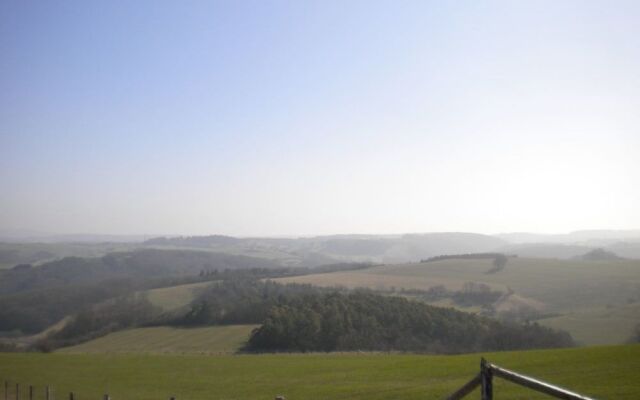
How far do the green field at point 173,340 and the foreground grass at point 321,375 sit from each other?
16431mm

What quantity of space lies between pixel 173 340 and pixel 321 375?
3936 cm

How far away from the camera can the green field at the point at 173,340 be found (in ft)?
182

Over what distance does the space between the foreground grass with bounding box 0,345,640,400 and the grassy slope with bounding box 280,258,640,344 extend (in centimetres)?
3152

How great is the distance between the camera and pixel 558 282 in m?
87.1

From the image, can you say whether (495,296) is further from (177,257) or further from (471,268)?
(177,257)

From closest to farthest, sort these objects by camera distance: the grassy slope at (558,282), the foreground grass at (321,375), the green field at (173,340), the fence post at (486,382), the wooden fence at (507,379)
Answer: the wooden fence at (507,379), the fence post at (486,382), the foreground grass at (321,375), the green field at (173,340), the grassy slope at (558,282)

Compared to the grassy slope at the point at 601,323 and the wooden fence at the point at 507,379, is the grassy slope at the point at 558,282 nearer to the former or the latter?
the grassy slope at the point at 601,323

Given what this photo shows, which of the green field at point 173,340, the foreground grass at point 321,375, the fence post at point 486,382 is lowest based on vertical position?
the green field at point 173,340

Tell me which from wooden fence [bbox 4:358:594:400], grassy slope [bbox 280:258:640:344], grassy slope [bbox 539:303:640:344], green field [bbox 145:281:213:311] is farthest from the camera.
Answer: green field [bbox 145:281:213:311]

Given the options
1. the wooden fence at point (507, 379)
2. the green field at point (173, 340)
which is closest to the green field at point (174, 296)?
the green field at point (173, 340)

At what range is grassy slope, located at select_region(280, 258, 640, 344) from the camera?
A: 5931 centimetres

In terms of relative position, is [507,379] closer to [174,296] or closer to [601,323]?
[601,323]

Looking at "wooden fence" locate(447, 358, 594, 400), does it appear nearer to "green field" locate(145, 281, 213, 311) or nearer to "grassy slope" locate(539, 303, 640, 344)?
"grassy slope" locate(539, 303, 640, 344)

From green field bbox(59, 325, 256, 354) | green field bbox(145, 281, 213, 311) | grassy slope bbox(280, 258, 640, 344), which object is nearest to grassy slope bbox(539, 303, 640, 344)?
grassy slope bbox(280, 258, 640, 344)
